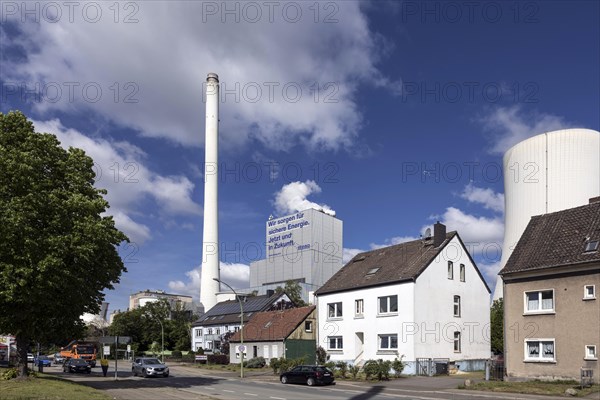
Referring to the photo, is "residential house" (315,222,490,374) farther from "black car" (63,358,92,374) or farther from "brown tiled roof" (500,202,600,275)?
"black car" (63,358,92,374)

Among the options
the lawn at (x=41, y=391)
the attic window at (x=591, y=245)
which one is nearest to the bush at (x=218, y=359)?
the lawn at (x=41, y=391)

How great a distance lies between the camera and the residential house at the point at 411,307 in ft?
135

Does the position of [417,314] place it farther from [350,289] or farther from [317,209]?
[317,209]

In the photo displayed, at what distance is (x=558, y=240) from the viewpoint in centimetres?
3078

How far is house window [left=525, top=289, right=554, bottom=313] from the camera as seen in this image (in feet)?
95.9

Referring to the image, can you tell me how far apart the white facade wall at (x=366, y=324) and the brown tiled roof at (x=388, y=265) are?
24.5 inches

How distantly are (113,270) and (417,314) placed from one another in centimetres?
2193

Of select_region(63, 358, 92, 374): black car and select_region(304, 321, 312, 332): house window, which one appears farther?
select_region(304, 321, 312, 332): house window

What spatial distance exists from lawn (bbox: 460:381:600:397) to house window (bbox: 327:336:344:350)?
1859 cm

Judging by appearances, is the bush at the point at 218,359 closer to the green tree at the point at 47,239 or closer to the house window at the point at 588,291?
the green tree at the point at 47,239

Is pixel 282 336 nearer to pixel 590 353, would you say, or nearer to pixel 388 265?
pixel 388 265

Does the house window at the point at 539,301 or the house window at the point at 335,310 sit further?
the house window at the point at 335,310

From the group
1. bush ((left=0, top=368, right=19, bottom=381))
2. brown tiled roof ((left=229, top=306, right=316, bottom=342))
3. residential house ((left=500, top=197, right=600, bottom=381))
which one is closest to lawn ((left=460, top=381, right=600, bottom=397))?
residential house ((left=500, top=197, right=600, bottom=381))

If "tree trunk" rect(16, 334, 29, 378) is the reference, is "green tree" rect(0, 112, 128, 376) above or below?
above
